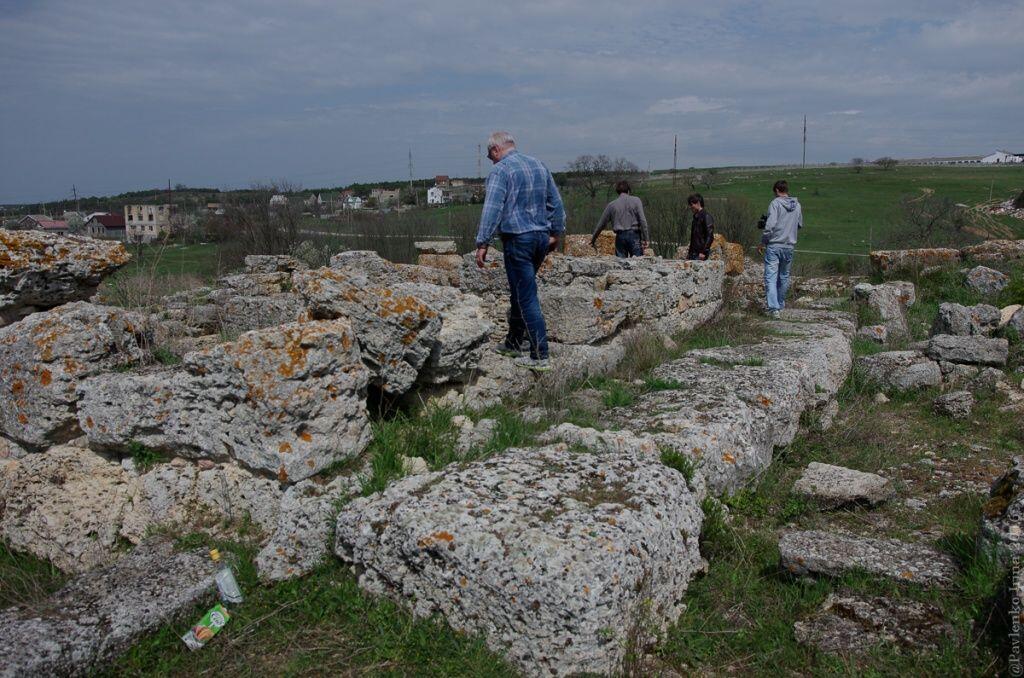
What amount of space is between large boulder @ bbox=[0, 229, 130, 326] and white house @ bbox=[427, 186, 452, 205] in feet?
74.8

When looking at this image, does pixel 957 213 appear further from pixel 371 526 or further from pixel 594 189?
pixel 371 526

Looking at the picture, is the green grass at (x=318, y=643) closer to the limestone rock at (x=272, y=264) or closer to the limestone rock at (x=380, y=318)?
the limestone rock at (x=380, y=318)

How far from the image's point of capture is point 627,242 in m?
10.4

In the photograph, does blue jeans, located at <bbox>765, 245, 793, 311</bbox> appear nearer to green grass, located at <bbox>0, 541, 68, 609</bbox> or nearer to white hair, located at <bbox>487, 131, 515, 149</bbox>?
white hair, located at <bbox>487, 131, 515, 149</bbox>

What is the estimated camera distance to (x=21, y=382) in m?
4.20

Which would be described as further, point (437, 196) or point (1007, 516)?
point (437, 196)

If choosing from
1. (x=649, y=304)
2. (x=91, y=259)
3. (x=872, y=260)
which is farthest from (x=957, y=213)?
(x=91, y=259)

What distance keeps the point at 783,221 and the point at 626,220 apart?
7.29 feet

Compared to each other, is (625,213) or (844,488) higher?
(625,213)

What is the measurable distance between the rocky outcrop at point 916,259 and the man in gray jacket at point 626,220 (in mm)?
5166

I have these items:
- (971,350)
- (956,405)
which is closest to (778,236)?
(971,350)

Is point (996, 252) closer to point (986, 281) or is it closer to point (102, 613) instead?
point (986, 281)

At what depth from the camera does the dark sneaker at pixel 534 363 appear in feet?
17.9

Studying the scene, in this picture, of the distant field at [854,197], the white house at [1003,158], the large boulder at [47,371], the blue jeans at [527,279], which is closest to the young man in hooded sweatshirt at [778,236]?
the blue jeans at [527,279]
